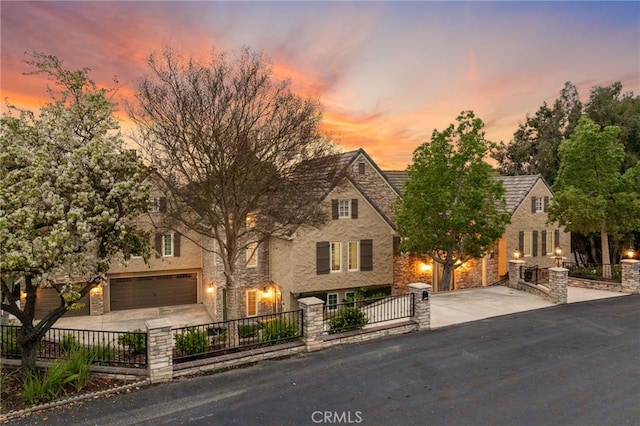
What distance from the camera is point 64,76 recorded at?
950 centimetres

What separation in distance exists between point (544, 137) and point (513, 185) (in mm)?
10479

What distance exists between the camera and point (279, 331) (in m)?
11.3

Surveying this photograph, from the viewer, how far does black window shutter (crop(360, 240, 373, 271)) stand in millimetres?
20078

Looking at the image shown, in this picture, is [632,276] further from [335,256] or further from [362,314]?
[362,314]

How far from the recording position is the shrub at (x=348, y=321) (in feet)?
39.8

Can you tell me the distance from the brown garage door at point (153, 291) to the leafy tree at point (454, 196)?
14.7 meters

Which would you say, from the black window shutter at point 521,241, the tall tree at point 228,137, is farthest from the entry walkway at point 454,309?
the tall tree at point 228,137

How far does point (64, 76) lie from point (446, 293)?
16.9m

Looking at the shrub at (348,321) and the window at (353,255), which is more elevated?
the window at (353,255)

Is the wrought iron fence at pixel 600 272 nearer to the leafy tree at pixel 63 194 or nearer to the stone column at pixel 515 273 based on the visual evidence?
the stone column at pixel 515 273

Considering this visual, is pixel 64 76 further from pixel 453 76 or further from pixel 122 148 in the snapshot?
pixel 453 76

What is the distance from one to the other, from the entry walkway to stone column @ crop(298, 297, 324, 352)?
4.58 meters

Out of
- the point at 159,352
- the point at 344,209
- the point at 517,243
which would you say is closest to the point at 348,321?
the point at 159,352

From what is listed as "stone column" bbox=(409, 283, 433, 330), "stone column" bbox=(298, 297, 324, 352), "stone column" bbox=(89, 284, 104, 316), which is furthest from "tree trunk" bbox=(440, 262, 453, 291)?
"stone column" bbox=(89, 284, 104, 316)
